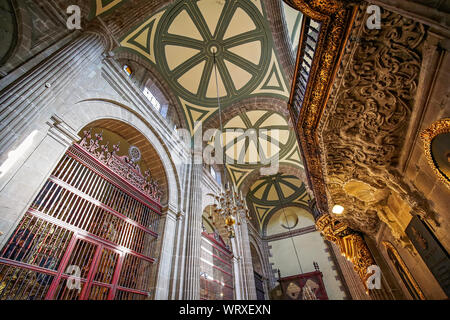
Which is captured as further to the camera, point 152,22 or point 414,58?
point 152,22

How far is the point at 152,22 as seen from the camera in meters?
8.27

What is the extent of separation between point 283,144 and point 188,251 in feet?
28.3

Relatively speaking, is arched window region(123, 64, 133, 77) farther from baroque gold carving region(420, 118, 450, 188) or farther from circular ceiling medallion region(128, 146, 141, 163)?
baroque gold carving region(420, 118, 450, 188)

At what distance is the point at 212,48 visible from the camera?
9797mm

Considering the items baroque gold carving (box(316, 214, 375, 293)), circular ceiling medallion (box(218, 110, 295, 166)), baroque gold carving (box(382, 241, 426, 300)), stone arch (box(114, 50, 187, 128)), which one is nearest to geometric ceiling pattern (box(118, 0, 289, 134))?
stone arch (box(114, 50, 187, 128))

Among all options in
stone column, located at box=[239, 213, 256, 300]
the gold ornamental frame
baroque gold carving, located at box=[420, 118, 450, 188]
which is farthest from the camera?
stone column, located at box=[239, 213, 256, 300]

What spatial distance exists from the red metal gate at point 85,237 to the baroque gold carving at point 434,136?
6383 mm

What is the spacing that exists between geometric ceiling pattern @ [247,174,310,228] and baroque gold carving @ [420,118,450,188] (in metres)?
14.6

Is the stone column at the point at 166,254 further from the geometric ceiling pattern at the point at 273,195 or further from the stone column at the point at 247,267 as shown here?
the geometric ceiling pattern at the point at 273,195

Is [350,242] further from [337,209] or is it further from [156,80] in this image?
[156,80]

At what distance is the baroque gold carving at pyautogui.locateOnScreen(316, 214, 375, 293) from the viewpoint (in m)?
A: 5.30

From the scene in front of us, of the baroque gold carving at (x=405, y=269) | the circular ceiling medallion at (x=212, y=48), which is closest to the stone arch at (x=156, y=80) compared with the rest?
the circular ceiling medallion at (x=212, y=48)

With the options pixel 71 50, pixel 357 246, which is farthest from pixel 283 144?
pixel 71 50
